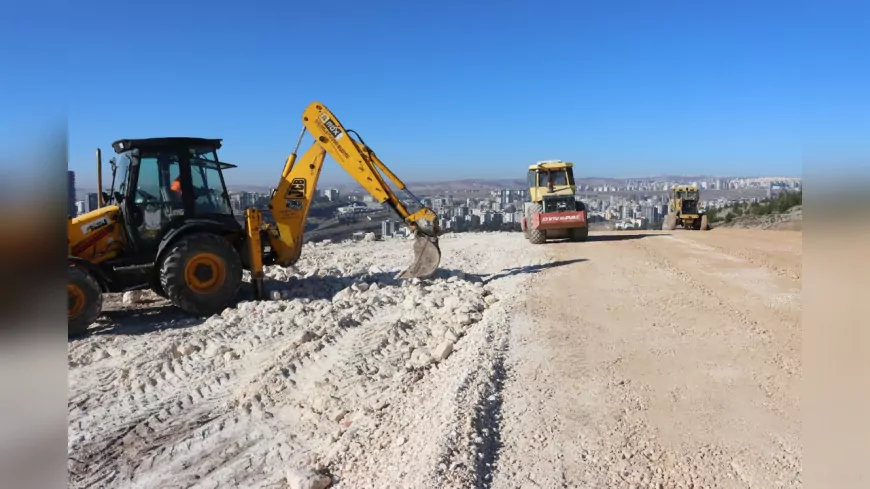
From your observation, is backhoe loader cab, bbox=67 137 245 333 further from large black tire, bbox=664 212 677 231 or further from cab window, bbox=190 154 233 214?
large black tire, bbox=664 212 677 231

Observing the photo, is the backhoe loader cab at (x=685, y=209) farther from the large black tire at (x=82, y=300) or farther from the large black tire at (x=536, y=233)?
Result: the large black tire at (x=82, y=300)

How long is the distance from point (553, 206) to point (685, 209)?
32.0 ft

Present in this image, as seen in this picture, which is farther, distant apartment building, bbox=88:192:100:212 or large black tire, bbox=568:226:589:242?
large black tire, bbox=568:226:589:242

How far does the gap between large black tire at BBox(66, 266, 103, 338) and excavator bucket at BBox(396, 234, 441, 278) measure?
4749mm

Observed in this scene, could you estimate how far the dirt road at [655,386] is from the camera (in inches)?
148

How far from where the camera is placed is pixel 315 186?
32.4ft

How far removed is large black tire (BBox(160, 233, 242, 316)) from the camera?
27.1 feet

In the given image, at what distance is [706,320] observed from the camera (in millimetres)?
7152

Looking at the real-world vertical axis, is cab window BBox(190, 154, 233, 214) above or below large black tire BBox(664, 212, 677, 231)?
above

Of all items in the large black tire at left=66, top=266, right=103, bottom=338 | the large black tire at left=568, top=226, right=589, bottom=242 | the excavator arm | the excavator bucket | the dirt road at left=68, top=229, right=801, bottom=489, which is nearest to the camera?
the dirt road at left=68, top=229, right=801, bottom=489

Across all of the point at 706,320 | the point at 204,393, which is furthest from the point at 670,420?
the point at 204,393

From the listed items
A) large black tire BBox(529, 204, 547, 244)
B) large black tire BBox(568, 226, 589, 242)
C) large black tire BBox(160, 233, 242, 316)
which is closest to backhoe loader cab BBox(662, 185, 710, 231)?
large black tire BBox(568, 226, 589, 242)

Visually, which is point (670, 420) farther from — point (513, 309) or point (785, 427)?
point (513, 309)

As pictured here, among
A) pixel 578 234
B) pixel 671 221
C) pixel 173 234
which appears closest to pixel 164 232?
Result: pixel 173 234
